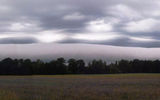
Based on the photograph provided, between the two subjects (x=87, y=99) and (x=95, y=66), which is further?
(x=95, y=66)

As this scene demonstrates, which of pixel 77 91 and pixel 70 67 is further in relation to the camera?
pixel 70 67

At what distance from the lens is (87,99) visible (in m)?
16.8

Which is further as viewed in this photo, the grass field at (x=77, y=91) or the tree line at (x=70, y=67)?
the tree line at (x=70, y=67)

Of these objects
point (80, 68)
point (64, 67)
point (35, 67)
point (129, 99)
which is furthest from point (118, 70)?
point (129, 99)

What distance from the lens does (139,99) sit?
667 inches

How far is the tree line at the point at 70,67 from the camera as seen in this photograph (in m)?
98.9

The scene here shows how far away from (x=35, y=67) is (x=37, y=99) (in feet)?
283

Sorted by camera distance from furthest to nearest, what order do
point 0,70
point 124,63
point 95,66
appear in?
point 124,63, point 95,66, point 0,70

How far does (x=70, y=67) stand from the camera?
10919 centimetres

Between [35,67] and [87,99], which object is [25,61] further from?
[87,99]

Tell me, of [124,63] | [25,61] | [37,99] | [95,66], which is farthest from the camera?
[124,63]

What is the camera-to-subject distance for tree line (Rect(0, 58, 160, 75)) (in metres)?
98.9

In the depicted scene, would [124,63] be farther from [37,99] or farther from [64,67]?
[37,99]

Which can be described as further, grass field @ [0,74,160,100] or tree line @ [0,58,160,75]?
tree line @ [0,58,160,75]
